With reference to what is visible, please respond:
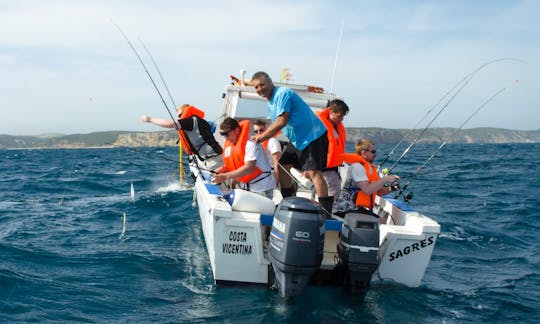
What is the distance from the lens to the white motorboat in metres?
4.11

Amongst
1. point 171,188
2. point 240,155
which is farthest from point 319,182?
point 171,188

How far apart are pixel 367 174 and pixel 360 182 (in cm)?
21

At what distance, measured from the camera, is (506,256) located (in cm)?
689

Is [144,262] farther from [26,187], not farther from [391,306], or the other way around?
[26,187]

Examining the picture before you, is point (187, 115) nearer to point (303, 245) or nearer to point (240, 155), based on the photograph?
point (240, 155)

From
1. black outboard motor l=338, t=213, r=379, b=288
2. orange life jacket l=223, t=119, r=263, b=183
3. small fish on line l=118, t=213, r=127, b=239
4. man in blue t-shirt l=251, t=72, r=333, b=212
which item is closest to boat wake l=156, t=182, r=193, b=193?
small fish on line l=118, t=213, r=127, b=239

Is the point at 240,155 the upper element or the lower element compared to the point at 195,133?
lower

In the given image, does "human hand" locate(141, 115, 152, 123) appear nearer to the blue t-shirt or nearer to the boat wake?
the blue t-shirt

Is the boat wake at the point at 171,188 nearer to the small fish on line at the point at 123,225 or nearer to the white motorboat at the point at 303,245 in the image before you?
the small fish on line at the point at 123,225

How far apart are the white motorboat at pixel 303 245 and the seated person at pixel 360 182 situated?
26 cm

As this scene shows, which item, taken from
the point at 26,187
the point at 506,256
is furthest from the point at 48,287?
the point at 26,187

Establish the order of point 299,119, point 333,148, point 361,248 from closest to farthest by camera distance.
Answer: point 361,248 → point 299,119 → point 333,148

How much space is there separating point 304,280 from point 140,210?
21.8ft

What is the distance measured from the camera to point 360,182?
511 cm
